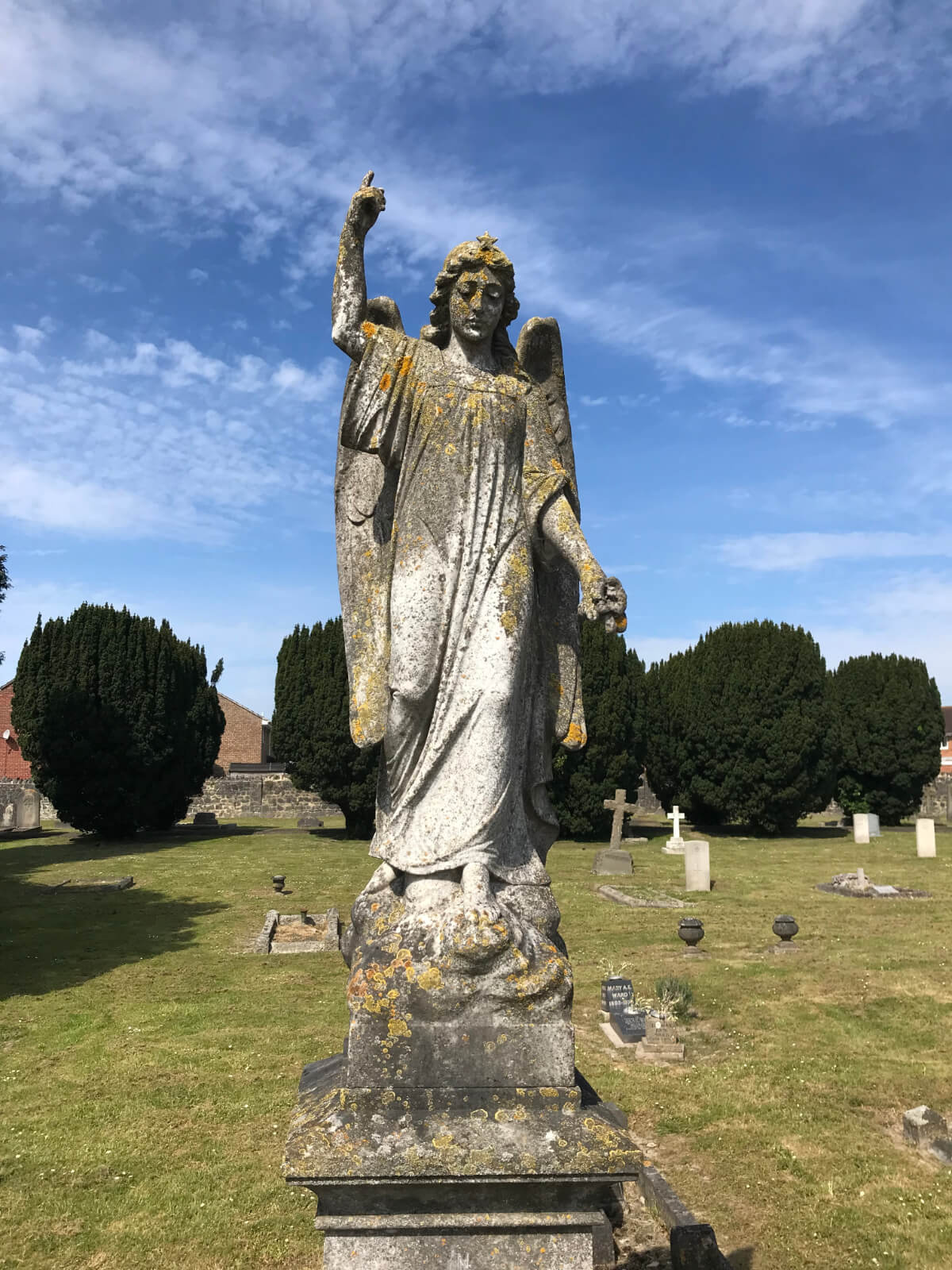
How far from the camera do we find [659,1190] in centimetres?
573

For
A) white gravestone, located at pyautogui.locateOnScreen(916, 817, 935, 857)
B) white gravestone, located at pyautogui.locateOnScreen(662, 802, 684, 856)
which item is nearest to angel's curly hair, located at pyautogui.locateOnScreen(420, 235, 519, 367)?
white gravestone, located at pyautogui.locateOnScreen(662, 802, 684, 856)

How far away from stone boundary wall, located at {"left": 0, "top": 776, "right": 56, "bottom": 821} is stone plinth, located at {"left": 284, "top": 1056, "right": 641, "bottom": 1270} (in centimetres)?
3258

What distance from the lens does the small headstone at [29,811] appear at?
31531 mm

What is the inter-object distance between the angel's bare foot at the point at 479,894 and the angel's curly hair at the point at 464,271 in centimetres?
204

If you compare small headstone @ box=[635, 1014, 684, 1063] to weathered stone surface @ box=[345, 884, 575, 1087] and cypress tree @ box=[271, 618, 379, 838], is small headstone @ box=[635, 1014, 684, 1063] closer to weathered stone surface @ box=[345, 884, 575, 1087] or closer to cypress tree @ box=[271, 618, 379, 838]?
weathered stone surface @ box=[345, 884, 575, 1087]

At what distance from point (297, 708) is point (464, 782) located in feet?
90.4

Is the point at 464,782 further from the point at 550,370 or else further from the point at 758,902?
the point at 758,902

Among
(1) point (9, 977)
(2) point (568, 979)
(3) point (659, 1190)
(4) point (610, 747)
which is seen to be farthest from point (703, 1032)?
(4) point (610, 747)

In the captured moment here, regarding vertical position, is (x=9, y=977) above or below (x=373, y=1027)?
below

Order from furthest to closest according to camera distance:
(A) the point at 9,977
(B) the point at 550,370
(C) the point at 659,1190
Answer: (A) the point at 9,977 → (C) the point at 659,1190 → (B) the point at 550,370

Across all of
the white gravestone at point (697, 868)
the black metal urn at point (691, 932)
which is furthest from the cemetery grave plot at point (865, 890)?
the black metal urn at point (691, 932)

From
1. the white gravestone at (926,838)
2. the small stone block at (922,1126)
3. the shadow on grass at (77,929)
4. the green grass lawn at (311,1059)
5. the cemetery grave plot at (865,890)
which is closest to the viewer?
the green grass lawn at (311,1059)

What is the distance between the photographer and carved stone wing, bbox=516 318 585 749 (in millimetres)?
3449

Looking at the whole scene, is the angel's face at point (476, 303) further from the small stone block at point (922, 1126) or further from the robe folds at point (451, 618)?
the small stone block at point (922, 1126)
